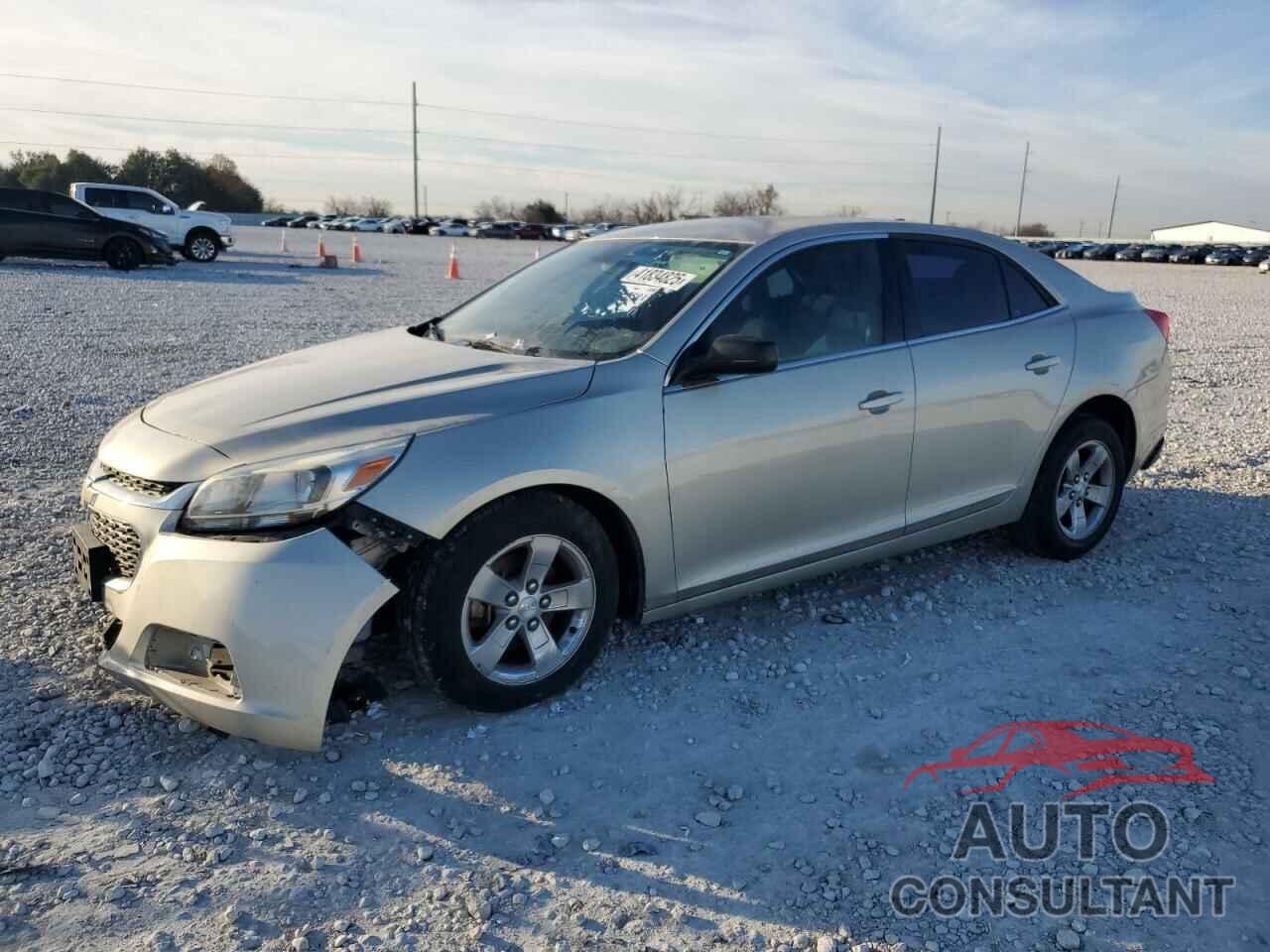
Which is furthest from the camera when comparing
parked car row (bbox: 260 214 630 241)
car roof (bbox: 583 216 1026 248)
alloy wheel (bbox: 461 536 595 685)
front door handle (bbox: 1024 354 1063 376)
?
parked car row (bbox: 260 214 630 241)

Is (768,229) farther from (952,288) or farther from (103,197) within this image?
(103,197)

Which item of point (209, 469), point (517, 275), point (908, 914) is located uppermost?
point (517, 275)

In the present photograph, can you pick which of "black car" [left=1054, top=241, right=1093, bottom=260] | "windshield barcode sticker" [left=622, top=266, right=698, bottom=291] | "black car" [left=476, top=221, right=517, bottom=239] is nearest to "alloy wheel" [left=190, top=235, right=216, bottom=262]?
"windshield barcode sticker" [left=622, top=266, right=698, bottom=291]

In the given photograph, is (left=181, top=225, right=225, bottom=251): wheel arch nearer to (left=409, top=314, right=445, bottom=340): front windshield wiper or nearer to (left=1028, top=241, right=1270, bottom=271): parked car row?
(left=409, top=314, right=445, bottom=340): front windshield wiper

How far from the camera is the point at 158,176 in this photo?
78250 mm

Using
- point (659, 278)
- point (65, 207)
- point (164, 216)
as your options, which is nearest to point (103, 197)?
point (164, 216)

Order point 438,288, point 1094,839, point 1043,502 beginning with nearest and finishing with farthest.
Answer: point 1094,839
point 1043,502
point 438,288

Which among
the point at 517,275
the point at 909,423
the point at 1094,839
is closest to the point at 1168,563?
the point at 909,423

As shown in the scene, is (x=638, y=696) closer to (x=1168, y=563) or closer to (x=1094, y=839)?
(x=1094, y=839)

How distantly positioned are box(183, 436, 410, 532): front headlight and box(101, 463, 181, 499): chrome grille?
16cm

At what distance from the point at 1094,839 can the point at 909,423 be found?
192 cm

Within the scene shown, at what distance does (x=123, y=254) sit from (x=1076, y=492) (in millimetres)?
20798

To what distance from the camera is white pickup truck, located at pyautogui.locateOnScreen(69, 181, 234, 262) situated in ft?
75.3

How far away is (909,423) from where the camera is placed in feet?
14.4
